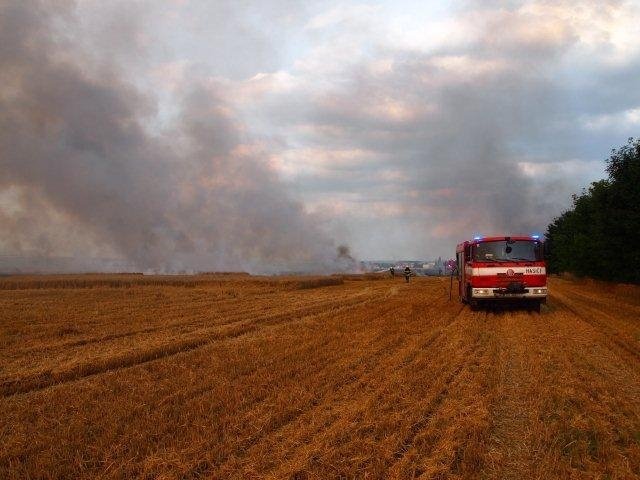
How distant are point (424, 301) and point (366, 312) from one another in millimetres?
6427

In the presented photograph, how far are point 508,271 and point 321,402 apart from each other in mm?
14988

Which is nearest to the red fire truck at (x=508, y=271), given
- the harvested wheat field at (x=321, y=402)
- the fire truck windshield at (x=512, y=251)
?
the fire truck windshield at (x=512, y=251)

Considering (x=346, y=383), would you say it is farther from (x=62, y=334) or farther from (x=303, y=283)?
(x=303, y=283)

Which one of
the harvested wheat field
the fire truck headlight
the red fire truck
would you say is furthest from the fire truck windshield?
the harvested wheat field

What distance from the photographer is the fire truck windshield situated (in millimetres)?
21141

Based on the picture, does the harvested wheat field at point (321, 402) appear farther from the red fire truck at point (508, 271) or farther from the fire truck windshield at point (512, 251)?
the fire truck windshield at point (512, 251)

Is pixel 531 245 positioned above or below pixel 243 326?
above

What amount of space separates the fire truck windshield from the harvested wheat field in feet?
14.9

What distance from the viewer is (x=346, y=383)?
9531 mm

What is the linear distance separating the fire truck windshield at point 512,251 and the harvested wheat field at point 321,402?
178 inches

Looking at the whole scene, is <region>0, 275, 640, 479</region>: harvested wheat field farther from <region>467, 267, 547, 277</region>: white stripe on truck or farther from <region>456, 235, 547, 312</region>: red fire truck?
<region>467, 267, 547, 277</region>: white stripe on truck

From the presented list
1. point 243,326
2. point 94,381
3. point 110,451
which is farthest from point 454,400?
point 243,326

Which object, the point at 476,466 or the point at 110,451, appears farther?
the point at 110,451

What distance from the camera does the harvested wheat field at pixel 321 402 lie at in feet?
19.4
